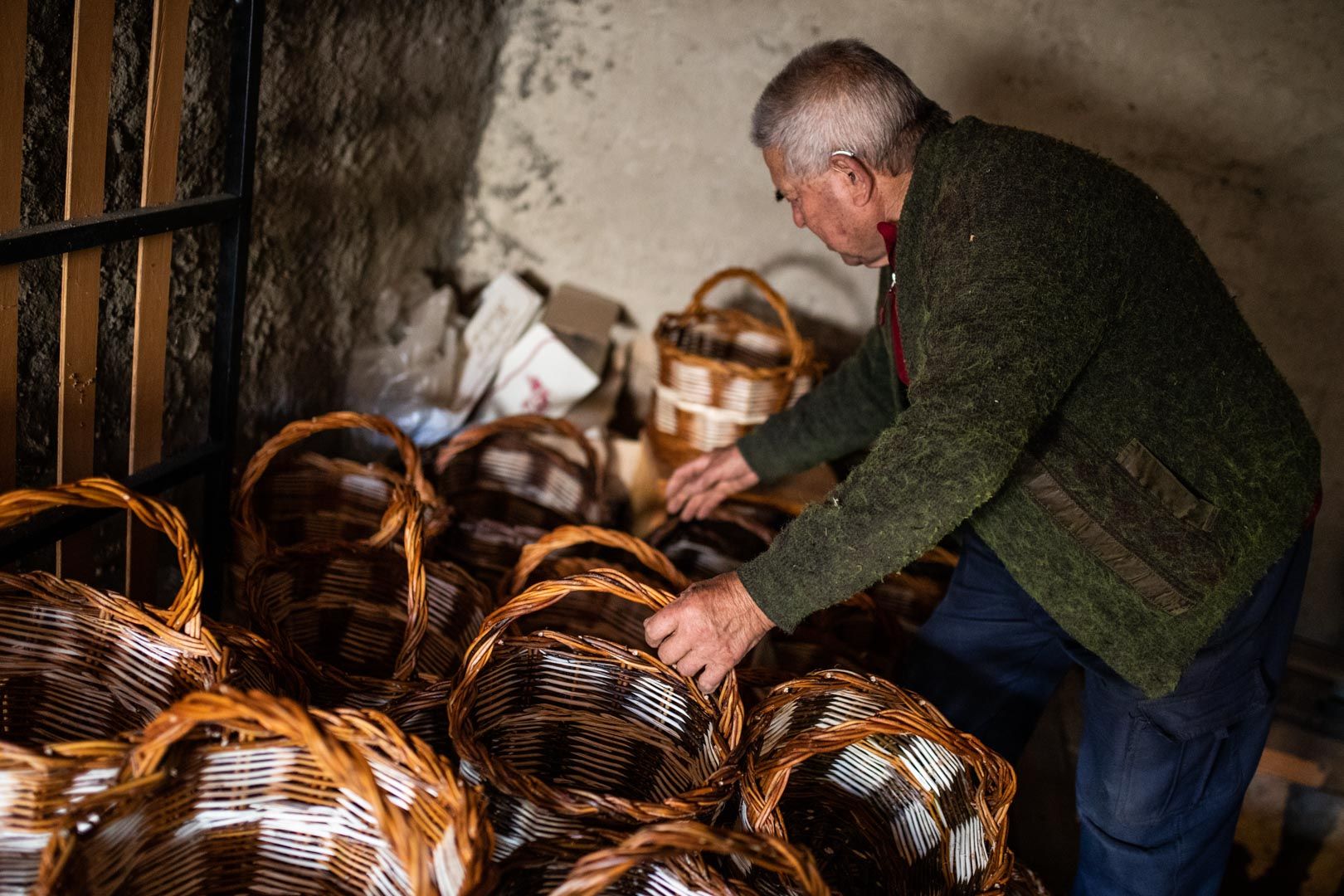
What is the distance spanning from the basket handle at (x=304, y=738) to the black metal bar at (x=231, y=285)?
0.95 m

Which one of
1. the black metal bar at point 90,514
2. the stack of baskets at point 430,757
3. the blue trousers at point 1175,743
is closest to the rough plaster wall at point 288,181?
the black metal bar at point 90,514

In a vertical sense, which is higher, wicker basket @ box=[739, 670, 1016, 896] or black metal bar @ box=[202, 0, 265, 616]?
black metal bar @ box=[202, 0, 265, 616]

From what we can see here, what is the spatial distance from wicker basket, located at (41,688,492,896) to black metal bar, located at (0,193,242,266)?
739mm

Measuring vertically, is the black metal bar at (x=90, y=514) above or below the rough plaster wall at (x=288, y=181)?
below

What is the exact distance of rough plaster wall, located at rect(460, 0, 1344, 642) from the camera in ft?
8.32

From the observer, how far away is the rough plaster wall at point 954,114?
8.32 feet

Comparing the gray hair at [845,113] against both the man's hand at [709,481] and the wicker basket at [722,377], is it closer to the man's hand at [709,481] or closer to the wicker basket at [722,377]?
the man's hand at [709,481]

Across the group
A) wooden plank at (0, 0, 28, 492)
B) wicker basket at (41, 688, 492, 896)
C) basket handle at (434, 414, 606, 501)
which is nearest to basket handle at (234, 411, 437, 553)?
basket handle at (434, 414, 606, 501)

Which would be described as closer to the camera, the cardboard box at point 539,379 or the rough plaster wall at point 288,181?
the rough plaster wall at point 288,181

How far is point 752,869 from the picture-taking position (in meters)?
1.57

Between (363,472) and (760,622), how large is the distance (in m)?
1.36

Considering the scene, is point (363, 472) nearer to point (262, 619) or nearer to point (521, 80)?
point (262, 619)

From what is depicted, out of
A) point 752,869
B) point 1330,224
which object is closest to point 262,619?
point 752,869

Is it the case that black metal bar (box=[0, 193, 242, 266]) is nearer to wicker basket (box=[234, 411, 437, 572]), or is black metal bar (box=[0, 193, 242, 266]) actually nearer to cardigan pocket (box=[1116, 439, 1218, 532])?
wicker basket (box=[234, 411, 437, 572])
